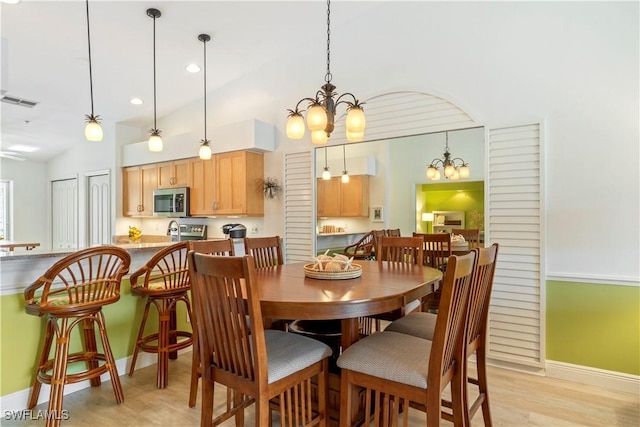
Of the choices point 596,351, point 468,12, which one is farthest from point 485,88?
point 596,351

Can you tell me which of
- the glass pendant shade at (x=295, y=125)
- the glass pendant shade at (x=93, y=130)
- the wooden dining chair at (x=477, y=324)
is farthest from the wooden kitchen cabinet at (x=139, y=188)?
the wooden dining chair at (x=477, y=324)

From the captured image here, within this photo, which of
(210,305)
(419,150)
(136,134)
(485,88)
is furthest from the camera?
(136,134)

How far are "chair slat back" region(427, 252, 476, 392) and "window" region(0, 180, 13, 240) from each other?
332 inches

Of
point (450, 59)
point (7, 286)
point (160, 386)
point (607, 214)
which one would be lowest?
point (160, 386)

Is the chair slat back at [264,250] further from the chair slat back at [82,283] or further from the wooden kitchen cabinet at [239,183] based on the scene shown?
the wooden kitchen cabinet at [239,183]

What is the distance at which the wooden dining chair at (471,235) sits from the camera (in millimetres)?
3279

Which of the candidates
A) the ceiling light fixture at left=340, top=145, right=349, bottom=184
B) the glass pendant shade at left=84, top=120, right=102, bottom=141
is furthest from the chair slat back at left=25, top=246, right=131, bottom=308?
the ceiling light fixture at left=340, top=145, right=349, bottom=184

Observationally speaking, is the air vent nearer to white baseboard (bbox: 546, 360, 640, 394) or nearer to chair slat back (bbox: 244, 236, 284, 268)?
chair slat back (bbox: 244, 236, 284, 268)

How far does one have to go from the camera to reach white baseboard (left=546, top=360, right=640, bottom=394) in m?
2.57

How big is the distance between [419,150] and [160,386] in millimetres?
2976

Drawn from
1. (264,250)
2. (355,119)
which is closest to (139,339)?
(264,250)

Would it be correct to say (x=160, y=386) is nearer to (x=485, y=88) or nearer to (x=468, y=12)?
(x=485, y=88)

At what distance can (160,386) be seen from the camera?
2605 mm

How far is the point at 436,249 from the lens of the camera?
10.9ft
